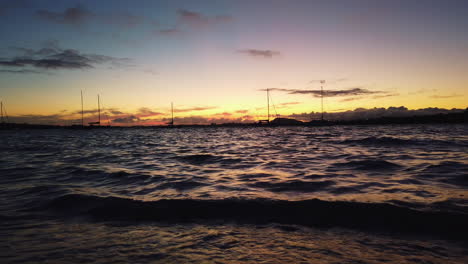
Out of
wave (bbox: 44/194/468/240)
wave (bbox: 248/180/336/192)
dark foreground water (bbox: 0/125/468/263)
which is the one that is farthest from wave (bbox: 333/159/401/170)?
wave (bbox: 44/194/468/240)

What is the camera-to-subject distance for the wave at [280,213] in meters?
4.64

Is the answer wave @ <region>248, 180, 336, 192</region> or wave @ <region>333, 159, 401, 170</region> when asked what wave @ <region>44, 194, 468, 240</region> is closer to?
wave @ <region>248, 180, 336, 192</region>

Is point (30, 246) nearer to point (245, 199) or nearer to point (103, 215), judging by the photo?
point (103, 215)

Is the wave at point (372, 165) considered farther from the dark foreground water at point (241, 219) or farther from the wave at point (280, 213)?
the wave at point (280, 213)

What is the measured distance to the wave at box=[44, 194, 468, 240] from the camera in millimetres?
4645

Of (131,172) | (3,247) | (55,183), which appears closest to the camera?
(3,247)

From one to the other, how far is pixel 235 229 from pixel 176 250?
1.26 metres

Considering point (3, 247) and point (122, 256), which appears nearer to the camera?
point (122, 256)

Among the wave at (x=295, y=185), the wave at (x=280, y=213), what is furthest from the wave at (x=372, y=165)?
the wave at (x=280, y=213)

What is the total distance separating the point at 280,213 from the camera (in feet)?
17.9

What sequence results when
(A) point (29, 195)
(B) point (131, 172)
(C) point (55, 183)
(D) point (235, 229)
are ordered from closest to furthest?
(D) point (235, 229) → (A) point (29, 195) → (C) point (55, 183) → (B) point (131, 172)

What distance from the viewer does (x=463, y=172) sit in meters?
9.02

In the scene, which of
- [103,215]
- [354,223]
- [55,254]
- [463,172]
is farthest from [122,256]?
[463,172]

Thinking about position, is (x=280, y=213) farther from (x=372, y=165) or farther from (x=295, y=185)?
(x=372, y=165)
